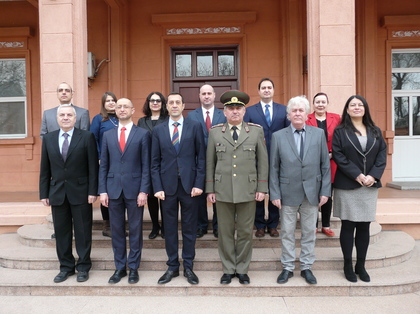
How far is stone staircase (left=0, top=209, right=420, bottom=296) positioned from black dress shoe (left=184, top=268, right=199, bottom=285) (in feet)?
0.14

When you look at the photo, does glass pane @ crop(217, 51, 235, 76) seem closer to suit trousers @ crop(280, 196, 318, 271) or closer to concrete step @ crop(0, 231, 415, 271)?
concrete step @ crop(0, 231, 415, 271)

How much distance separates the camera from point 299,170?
335 centimetres

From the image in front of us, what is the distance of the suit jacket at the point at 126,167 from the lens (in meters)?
3.42

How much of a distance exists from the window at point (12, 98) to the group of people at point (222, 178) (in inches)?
194

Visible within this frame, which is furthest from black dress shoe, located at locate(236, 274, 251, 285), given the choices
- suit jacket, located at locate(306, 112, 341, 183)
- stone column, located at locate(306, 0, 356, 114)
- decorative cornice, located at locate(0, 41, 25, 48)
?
decorative cornice, located at locate(0, 41, 25, 48)

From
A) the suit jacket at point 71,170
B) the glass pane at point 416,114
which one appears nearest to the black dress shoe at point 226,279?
the suit jacket at point 71,170

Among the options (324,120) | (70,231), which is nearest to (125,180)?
(70,231)

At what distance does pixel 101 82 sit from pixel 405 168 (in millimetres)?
6667

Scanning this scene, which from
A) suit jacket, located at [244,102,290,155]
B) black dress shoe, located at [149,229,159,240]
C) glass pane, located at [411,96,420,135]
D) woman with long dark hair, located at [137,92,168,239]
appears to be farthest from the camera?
glass pane, located at [411,96,420,135]

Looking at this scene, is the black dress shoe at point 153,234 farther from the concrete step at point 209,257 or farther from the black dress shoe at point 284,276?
the black dress shoe at point 284,276

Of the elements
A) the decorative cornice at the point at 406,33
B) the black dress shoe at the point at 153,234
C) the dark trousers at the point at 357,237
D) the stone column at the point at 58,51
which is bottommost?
the black dress shoe at the point at 153,234

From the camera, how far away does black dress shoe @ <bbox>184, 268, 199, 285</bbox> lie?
3432 millimetres

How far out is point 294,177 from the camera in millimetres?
3363
